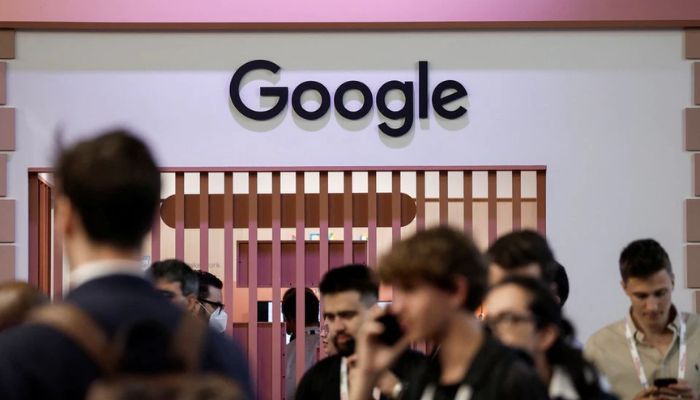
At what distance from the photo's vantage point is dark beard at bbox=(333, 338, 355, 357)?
3.92m

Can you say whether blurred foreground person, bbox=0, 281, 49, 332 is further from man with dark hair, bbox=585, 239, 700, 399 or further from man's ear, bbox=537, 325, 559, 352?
man with dark hair, bbox=585, 239, 700, 399

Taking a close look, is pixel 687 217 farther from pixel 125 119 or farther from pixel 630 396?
pixel 125 119

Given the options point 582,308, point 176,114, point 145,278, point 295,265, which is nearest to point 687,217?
point 582,308

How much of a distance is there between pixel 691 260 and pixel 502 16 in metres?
1.79

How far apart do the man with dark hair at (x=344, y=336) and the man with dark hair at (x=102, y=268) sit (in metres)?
1.63

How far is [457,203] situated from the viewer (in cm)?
837

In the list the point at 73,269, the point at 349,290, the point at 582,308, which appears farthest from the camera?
the point at 582,308

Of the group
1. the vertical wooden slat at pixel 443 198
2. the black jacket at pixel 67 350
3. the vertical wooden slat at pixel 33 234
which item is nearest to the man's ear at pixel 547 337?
the black jacket at pixel 67 350

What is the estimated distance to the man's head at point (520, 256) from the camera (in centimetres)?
354

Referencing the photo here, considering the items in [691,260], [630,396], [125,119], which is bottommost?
[630,396]

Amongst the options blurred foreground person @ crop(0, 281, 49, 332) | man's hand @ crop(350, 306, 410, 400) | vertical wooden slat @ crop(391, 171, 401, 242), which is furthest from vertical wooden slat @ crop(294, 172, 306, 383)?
man's hand @ crop(350, 306, 410, 400)

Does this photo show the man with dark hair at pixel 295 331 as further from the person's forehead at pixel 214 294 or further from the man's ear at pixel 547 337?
the man's ear at pixel 547 337

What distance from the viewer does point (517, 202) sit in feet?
22.1

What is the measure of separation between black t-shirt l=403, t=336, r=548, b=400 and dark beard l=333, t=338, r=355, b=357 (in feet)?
4.74
